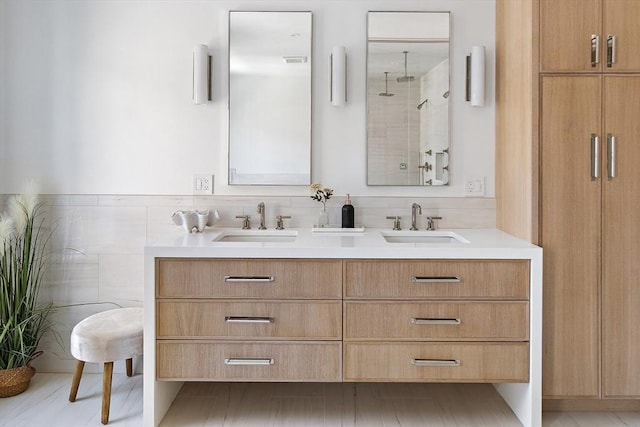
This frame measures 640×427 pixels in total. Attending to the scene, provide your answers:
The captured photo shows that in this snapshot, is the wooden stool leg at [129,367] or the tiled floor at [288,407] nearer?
the tiled floor at [288,407]

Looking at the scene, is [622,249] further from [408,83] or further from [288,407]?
[288,407]

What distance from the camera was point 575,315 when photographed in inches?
94.2

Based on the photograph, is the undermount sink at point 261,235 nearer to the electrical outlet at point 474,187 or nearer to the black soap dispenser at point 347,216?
the black soap dispenser at point 347,216

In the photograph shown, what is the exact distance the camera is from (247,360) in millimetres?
2289

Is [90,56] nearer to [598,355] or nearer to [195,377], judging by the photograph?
[195,377]

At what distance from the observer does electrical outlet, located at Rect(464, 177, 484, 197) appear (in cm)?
292

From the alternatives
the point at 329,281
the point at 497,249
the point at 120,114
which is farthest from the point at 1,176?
the point at 497,249

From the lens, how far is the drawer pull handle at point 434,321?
7.43ft

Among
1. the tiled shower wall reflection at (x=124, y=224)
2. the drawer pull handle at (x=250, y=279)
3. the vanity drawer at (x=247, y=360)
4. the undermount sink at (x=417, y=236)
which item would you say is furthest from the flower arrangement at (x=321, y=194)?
the vanity drawer at (x=247, y=360)

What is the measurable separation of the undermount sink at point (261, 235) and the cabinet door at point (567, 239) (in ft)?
4.05

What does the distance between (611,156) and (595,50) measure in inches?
18.6

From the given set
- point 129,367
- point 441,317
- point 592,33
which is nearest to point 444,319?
point 441,317

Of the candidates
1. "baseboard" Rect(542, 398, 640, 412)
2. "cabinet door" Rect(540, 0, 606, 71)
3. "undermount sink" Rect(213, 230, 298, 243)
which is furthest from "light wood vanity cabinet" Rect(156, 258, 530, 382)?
"cabinet door" Rect(540, 0, 606, 71)

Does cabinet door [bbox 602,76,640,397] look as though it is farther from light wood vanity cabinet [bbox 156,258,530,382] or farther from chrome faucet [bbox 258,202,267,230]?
chrome faucet [bbox 258,202,267,230]
